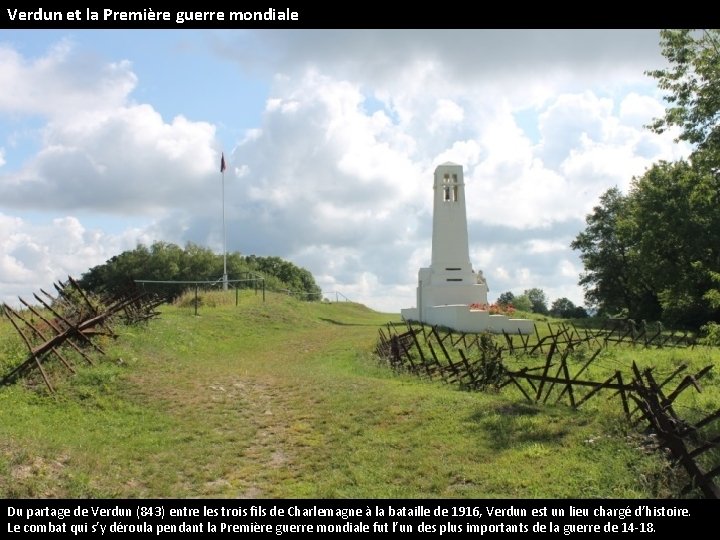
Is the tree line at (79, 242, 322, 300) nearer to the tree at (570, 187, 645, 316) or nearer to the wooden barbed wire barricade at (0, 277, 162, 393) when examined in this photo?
the tree at (570, 187, 645, 316)

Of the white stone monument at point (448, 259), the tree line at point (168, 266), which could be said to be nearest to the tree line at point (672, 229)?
the white stone monument at point (448, 259)

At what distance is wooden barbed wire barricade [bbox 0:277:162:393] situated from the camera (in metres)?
13.3

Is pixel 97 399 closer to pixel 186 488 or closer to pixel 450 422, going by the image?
pixel 186 488

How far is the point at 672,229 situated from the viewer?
35.5 meters

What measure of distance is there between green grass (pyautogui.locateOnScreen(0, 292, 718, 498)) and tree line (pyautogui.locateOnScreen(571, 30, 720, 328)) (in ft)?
19.7

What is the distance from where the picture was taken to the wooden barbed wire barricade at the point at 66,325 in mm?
13298

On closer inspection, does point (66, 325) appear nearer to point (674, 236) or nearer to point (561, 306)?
point (674, 236)

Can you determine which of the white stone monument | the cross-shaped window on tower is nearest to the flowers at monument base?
the white stone monument
